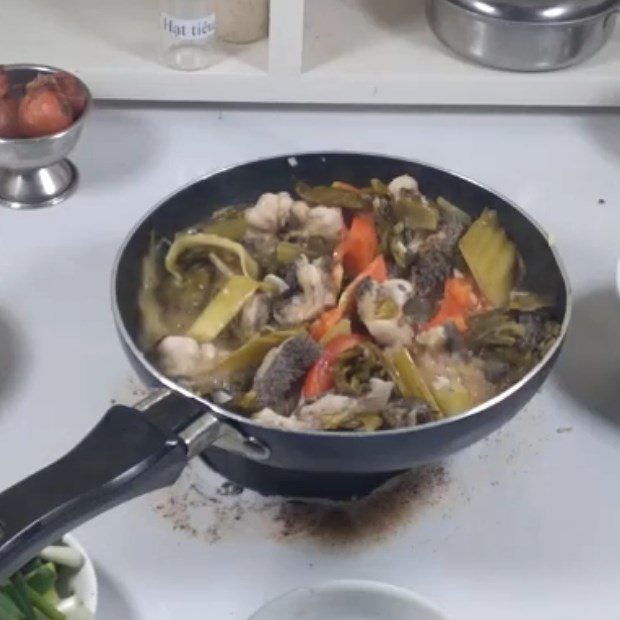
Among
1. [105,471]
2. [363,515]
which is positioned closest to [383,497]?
[363,515]

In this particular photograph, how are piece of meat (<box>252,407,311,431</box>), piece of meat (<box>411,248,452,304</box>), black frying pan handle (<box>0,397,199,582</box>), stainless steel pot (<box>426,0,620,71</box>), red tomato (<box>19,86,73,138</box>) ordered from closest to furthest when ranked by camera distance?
black frying pan handle (<box>0,397,199,582</box>), piece of meat (<box>252,407,311,431</box>), piece of meat (<box>411,248,452,304</box>), red tomato (<box>19,86,73,138</box>), stainless steel pot (<box>426,0,620,71</box>)

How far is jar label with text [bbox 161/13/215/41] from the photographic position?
3.37 feet

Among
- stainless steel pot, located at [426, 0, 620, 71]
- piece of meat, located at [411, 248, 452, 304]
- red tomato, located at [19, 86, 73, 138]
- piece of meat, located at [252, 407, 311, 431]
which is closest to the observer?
piece of meat, located at [252, 407, 311, 431]

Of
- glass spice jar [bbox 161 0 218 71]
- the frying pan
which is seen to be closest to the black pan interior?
the frying pan

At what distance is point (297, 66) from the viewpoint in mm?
1064

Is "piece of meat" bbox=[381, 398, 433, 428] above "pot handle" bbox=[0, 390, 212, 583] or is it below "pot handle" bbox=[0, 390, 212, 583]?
below

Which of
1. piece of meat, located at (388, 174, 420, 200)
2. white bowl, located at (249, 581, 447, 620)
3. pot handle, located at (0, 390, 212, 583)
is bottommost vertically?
white bowl, located at (249, 581, 447, 620)

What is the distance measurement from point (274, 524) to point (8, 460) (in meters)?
0.18

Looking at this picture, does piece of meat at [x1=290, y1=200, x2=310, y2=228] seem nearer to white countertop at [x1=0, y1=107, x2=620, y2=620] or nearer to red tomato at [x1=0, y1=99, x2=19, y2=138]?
white countertop at [x1=0, y1=107, x2=620, y2=620]

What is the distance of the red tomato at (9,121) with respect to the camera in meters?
0.97

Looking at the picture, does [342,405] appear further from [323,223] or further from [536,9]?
[536,9]

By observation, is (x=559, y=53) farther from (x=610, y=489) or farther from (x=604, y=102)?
(x=610, y=489)

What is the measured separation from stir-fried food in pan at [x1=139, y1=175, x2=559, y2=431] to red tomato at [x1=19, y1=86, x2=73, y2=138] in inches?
7.3

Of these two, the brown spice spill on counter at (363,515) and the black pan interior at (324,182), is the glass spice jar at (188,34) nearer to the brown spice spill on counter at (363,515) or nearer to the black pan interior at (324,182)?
the black pan interior at (324,182)
